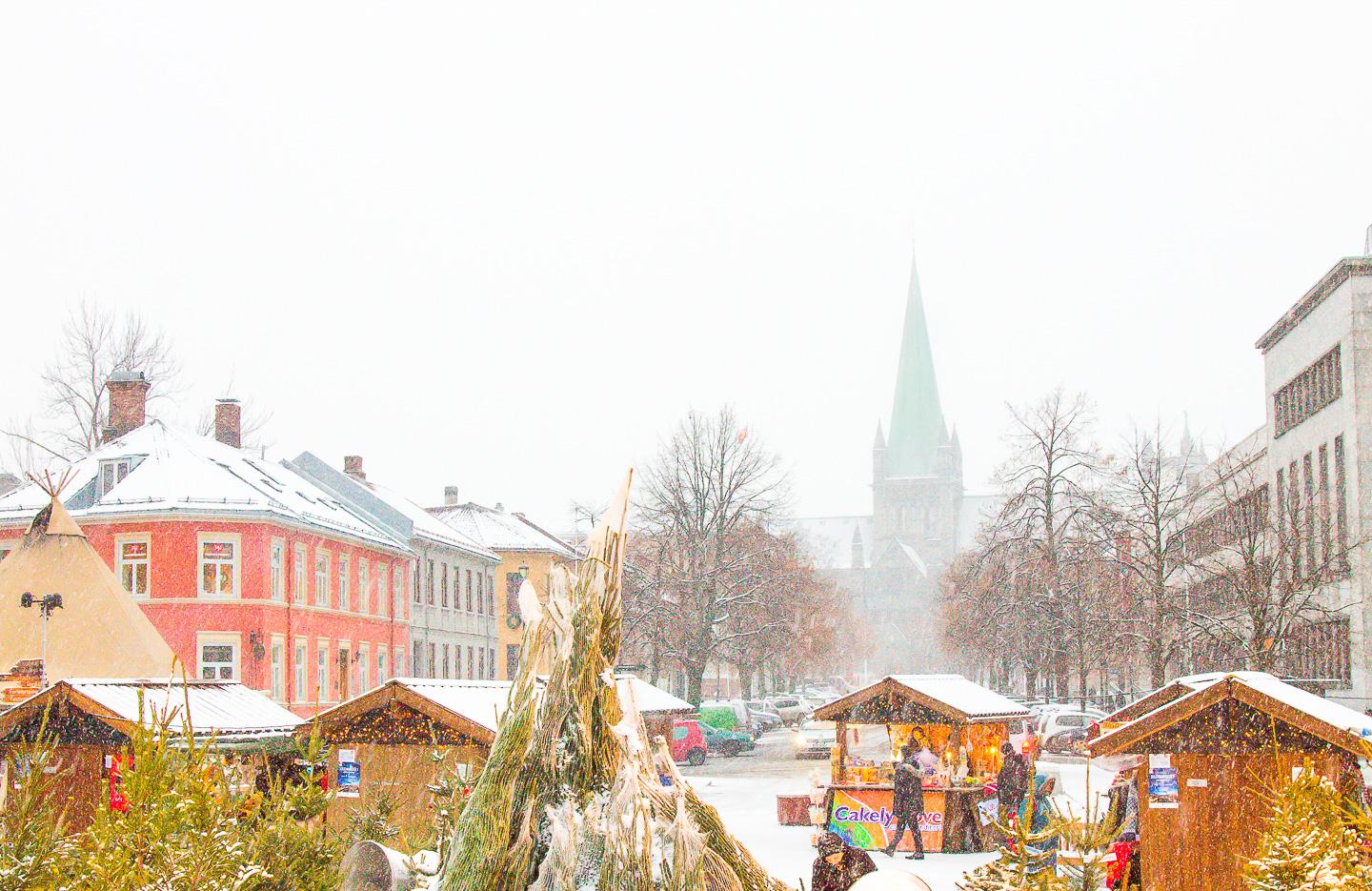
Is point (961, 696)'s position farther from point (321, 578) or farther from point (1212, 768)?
point (321, 578)

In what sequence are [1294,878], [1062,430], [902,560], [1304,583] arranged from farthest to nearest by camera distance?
[902,560] → [1062,430] → [1304,583] → [1294,878]

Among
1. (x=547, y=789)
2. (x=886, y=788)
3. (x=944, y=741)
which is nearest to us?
(x=547, y=789)

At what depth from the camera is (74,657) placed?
82.1 ft

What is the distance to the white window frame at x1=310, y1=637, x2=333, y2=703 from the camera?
1716 inches

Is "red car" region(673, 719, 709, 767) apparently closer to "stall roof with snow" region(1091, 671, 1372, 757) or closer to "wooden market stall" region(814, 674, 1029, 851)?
"wooden market stall" region(814, 674, 1029, 851)

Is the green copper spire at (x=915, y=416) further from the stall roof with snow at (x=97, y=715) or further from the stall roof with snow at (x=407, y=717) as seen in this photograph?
the stall roof with snow at (x=97, y=715)

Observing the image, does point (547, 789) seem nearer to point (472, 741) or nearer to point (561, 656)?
point (561, 656)

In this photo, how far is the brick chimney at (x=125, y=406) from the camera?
4419 centimetres

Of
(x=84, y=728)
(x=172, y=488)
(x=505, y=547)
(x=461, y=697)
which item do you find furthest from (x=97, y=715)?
(x=505, y=547)

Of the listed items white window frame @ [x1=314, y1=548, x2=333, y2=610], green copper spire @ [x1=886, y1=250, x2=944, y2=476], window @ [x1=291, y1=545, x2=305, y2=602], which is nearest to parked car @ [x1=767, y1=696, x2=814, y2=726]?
white window frame @ [x1=314, y1=548, x2=333, y2=610]

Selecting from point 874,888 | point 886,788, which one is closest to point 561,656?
point 874,888

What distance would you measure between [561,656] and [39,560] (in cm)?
2276

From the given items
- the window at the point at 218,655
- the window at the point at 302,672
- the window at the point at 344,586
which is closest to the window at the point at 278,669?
the window at the point at 302,672

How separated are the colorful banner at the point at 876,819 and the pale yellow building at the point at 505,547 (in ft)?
125
